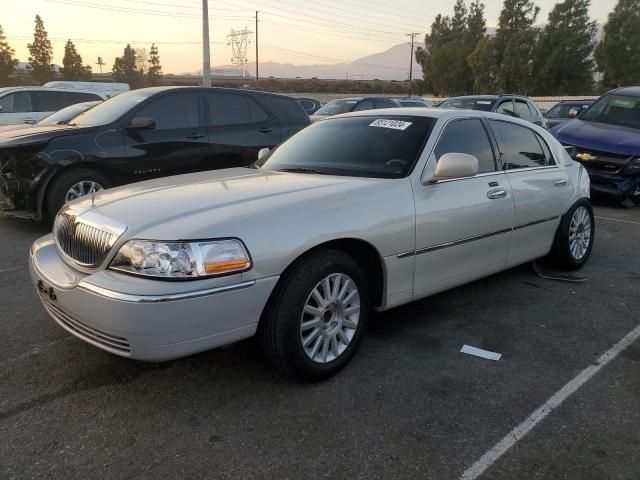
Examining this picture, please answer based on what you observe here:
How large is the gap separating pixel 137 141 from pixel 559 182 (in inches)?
187

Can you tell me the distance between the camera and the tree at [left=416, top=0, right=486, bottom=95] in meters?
50.1

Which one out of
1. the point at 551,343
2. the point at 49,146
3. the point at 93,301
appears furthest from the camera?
the point at 49,146

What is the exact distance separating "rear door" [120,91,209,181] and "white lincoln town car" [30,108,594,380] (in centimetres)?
289

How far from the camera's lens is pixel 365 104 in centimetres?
1420

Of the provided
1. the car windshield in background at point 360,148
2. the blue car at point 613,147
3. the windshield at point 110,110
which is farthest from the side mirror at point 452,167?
the blue car at point 613,147

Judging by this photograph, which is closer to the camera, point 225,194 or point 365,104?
point 225,194

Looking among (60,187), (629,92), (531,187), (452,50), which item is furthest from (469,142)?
(452,50)

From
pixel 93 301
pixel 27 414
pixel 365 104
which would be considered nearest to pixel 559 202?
pixel 93 301

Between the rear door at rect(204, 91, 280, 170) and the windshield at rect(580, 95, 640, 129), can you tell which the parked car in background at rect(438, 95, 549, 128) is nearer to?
the windshield at rect(580, 95, 640, 129)

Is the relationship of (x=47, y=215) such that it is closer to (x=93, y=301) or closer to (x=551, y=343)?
(x=93, y=301)

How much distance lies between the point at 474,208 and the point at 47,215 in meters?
4.85

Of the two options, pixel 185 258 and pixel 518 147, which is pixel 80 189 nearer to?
pixel 185 258

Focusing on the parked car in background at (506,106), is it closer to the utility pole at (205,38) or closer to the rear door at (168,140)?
the rear door at (168,140)

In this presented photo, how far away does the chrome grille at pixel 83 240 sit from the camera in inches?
113
